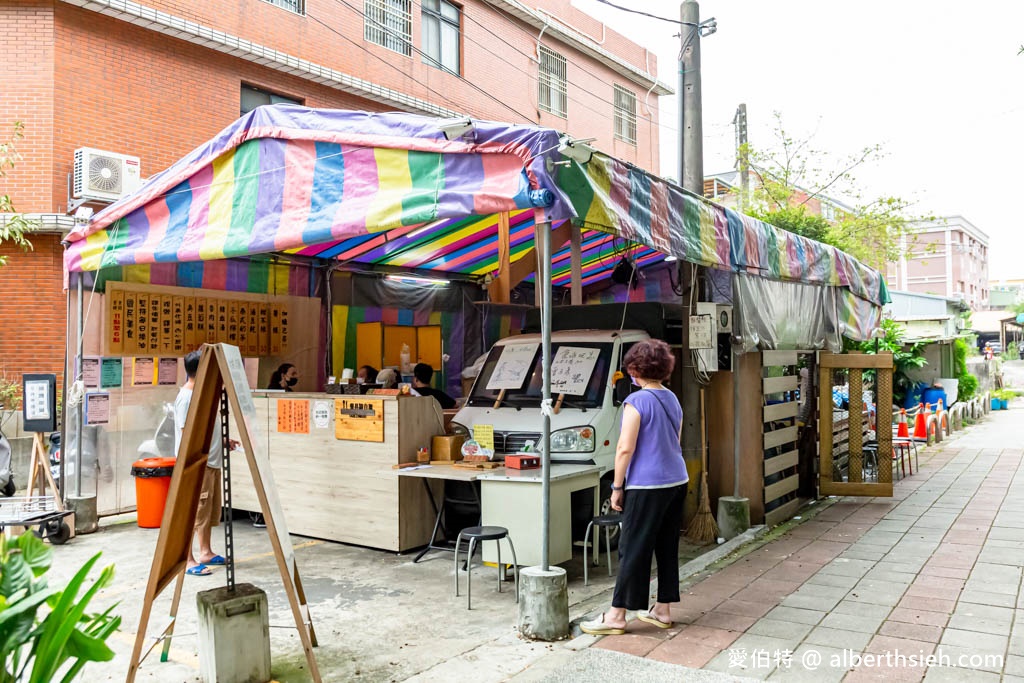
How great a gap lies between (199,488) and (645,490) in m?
2.79

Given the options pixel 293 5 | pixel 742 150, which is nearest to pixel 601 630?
pixel 293 5

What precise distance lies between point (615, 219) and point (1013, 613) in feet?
12.7

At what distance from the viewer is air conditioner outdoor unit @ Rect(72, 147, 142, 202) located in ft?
37.1

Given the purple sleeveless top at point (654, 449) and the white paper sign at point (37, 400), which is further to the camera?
the white paper sign at point (37, 400)

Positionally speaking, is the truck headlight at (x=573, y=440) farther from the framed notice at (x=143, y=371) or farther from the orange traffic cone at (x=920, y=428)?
the orange traffic cone at (x=920, y=428)

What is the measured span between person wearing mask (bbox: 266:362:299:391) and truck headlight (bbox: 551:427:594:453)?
4.04 meters

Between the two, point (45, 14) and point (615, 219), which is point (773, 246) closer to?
point (615, 219)

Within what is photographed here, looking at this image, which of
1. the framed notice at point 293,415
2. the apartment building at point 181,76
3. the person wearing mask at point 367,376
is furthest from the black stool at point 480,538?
the apartment building at point 181,76

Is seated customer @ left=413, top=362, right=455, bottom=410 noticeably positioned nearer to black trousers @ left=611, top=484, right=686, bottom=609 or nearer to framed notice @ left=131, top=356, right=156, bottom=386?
framed notice @ left=131, top=356, right=156, bottom=386

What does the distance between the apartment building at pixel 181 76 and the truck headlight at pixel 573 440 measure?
8.37 meters

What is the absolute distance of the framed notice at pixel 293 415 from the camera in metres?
7.73

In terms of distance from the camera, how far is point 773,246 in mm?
8484

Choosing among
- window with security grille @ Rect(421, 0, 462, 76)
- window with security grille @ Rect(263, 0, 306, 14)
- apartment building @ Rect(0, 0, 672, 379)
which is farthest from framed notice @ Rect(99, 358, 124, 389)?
window with security grille @ Rect(421, 0, 462, 76)

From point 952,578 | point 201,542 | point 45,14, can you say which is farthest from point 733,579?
point 45,14
